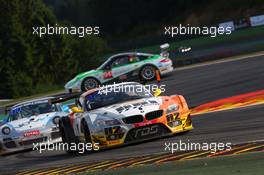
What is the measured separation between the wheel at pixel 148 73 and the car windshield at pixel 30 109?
1070cm

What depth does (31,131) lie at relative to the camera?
13.8 meters

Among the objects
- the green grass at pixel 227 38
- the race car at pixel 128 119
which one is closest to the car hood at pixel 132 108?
the race car at pixel 128 119

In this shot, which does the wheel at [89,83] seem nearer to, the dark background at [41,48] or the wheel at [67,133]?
the wheel at [67,133]

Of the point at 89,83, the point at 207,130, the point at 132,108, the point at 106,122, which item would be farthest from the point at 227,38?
the point at 106,122

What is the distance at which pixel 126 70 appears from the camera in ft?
84.4

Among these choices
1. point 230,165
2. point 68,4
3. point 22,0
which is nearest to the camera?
point 230,165

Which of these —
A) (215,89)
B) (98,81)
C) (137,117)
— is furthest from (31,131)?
(98,81)

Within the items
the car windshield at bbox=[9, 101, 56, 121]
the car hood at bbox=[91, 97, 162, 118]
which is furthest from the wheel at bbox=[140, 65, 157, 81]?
the car hood at bbox=[91, 97, 162, 118]

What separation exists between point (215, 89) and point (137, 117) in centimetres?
864

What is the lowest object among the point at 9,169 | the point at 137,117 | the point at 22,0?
the point at 9,169

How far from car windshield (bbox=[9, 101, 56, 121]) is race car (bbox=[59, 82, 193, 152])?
10.1 feet

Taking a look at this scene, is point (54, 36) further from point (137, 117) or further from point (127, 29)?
point (137, 117)

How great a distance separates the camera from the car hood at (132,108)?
10.7 m

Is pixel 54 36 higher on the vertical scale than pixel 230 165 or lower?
higher
